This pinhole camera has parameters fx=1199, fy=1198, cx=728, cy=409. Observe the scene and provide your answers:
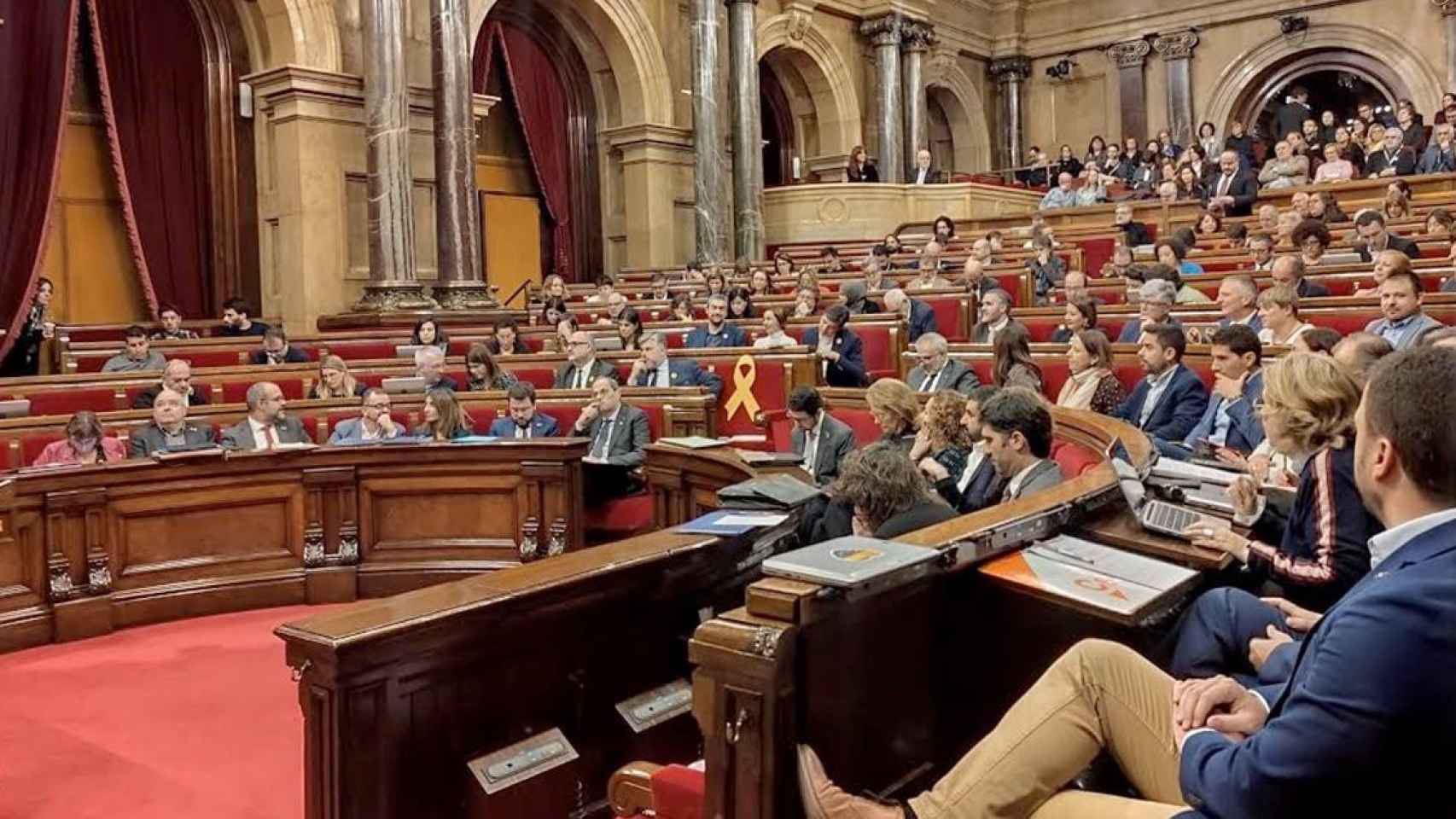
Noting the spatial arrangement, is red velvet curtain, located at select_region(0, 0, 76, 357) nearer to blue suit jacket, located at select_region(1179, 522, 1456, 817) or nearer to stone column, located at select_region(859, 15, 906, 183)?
blue suit jacket, located at select_region(1179, 522, 1456, 817)

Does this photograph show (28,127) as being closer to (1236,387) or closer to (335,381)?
(335,381)

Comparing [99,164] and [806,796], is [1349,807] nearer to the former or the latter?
[806,796]

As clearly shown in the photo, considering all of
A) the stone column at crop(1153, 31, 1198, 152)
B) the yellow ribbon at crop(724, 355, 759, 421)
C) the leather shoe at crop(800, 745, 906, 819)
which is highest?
the stone column at crop(1153, 31, 1198, 152)

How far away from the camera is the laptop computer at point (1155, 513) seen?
237cm

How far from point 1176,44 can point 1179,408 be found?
1481 centimetres

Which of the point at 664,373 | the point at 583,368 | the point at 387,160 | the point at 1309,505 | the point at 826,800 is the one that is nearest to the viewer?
the point at 826,800

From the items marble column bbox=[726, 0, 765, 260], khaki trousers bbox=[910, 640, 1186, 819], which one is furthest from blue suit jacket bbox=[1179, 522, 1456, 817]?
marble column bbox=[726, 0, 765, 260]

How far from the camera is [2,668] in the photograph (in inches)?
169

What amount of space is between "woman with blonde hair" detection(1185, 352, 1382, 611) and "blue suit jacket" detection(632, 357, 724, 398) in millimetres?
4078

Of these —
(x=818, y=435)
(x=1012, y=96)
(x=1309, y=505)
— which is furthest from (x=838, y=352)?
(x=1012, y=96)

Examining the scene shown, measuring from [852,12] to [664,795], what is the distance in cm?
1575

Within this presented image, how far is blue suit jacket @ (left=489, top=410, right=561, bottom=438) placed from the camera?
5797mm

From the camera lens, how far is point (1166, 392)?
4.54 metres

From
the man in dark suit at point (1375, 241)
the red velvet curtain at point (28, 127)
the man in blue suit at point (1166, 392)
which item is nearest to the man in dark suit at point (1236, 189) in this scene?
the man in dark suit at point (1375, 241)
